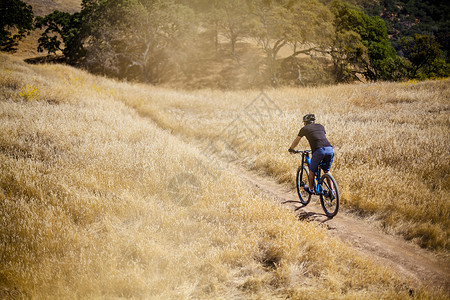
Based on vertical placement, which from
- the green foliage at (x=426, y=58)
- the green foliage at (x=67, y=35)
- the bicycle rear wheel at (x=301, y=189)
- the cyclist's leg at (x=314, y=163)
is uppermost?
the green foliage at (x=426, y=58)

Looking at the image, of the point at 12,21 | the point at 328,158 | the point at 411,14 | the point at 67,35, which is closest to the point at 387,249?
the point at 328,158

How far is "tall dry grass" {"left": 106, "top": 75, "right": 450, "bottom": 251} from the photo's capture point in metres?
5.04

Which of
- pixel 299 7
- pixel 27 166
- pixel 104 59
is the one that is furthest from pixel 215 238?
pixel 104 59

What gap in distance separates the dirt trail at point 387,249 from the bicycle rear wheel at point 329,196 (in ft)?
0.60

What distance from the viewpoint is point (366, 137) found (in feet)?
27.3

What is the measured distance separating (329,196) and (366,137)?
444 centimetres

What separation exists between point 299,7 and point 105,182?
25.7 metres

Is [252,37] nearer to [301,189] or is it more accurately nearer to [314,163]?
[301,189]

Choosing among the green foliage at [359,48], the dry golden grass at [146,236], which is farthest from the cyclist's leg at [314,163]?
the green foliage at [359,48]

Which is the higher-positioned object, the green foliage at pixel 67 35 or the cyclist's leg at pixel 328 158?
the green foliage at pixel 67 35

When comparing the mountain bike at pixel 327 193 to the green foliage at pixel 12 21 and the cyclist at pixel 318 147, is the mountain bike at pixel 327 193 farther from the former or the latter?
the green foliage at pixel 12 21

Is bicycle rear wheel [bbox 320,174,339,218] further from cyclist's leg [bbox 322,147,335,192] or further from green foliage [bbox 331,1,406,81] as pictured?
green foliage [bbox 331,1,406,81]

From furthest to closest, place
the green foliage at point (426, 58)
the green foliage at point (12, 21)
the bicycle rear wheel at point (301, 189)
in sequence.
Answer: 1. the green foliage at point (426, 58)
2. the green foliage at point (12, 21)
3. the bicycle rear wheel at point (301, 189)

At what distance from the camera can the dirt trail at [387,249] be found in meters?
3.64
